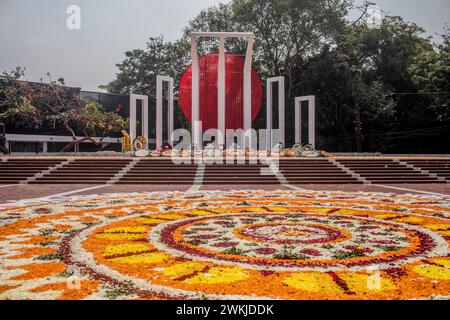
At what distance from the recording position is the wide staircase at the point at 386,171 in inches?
664

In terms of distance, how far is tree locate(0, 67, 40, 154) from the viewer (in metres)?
27.3

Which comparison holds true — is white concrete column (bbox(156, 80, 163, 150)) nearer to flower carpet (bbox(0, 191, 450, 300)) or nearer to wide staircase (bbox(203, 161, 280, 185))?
wide staircase (bbox(203, 161, 280, 185))

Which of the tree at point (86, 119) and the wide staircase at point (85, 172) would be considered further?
the tree at point (86, 119)

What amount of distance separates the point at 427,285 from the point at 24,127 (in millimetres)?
35868

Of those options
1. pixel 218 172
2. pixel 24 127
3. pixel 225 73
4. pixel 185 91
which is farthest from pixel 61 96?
pixel 218 172

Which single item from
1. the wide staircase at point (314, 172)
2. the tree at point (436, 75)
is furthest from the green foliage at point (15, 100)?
the tree at point (436, 75)

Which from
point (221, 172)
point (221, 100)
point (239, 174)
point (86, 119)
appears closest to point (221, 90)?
point (221, 100)

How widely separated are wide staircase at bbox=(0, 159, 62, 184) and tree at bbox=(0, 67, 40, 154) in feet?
31.1

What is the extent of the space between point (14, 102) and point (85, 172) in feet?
46.4

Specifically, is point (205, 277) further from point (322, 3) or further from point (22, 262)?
point (322, 3)

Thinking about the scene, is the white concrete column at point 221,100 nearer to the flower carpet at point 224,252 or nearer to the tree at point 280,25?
the tree at point 280,25

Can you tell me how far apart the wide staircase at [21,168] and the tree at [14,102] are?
31.1 feet

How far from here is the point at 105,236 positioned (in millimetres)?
5922

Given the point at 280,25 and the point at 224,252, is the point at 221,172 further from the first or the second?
the point at 280,25
